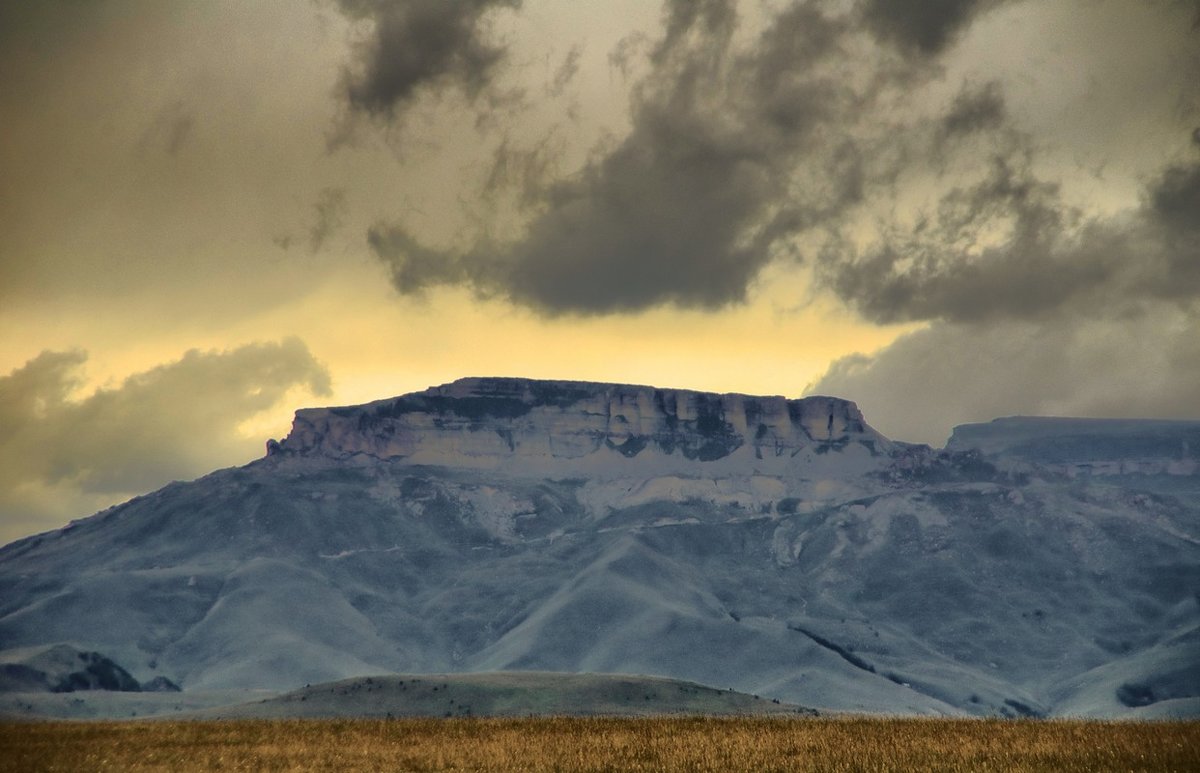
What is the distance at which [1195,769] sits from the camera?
40500mm

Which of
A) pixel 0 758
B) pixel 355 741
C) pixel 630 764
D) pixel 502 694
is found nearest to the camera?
pixel 630 764

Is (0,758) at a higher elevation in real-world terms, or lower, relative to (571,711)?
higher

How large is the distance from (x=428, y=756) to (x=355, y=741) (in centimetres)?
692

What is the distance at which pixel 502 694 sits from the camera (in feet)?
508

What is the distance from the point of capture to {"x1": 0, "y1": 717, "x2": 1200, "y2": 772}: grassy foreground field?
43.4 metres

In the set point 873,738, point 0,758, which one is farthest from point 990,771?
point 0,758

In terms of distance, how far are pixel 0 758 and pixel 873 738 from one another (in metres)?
29.2

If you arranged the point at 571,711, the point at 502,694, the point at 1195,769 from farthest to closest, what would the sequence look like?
the point at 502,694, the point at 571,711, the point at 1195,769

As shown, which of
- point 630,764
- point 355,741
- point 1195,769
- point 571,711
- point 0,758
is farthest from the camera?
point 571,711

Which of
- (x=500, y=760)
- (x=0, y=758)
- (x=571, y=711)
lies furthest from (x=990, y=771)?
(x=571, y=711)

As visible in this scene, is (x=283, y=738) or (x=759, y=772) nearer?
(x=759, y=772)

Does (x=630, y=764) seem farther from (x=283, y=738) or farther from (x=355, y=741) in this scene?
(x=283, y=738)

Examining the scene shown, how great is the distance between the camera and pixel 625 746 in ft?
160

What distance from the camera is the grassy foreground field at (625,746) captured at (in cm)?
4341
